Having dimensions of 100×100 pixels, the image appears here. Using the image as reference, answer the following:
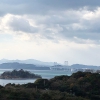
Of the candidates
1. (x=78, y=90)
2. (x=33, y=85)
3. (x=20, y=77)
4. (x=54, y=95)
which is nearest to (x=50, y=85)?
(x=33, y=85)

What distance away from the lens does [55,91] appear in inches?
693

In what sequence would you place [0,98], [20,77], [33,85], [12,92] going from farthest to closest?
[20,77] < [33,85] < [12,92] < [0,98]

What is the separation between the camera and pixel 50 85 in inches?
894

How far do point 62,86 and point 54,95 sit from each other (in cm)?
581

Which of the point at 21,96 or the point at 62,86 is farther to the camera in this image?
the point at 62,86

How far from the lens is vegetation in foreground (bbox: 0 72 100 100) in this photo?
1506 centimetres

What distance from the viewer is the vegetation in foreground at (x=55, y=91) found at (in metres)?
15.1

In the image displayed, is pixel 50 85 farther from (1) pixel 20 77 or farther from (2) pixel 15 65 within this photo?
(2) pixel 15 65

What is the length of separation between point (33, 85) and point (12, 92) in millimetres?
7237

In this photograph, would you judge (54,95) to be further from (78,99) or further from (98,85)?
(98,85)

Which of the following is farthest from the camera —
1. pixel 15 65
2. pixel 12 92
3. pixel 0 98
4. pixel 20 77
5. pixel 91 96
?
pixel 15 65

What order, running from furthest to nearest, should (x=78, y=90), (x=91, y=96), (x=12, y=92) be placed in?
1. (x=78, y=90)
2. (x=91, y=96)
3. (x=12, y=92)

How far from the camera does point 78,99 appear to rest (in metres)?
15.0

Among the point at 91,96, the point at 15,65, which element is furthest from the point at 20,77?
the point at 15,65
